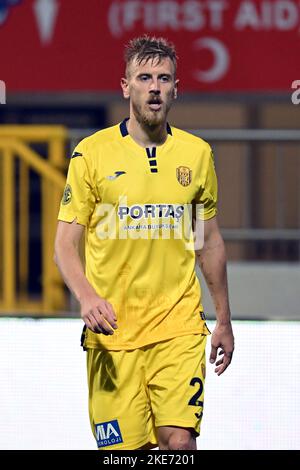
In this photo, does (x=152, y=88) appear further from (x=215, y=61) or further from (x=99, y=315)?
(x=215, y=61)

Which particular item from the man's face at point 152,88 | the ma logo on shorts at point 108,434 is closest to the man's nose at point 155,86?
the man's face at point 152,88

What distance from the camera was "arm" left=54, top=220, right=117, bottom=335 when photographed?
466cm

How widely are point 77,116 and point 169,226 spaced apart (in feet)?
37.3

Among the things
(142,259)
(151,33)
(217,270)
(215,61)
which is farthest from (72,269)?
(215,61)

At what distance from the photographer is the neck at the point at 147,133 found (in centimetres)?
510

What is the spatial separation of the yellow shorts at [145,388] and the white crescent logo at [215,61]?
10.0 metres

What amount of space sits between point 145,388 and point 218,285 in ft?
1.72

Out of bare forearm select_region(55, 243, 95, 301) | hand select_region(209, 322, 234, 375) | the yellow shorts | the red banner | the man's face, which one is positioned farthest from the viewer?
the red banner

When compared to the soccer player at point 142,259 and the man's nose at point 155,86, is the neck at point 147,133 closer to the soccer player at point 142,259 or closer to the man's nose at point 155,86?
the soccer player at point 142,259

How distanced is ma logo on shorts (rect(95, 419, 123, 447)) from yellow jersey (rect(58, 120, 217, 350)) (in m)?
0.30

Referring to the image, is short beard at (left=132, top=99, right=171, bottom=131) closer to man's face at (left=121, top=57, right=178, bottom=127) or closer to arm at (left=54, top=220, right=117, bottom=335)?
man's face at (left=121, top=57, right=178, bottom=127)

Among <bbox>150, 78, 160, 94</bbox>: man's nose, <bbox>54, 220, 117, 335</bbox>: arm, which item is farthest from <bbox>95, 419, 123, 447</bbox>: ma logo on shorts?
<bbox>150, 78, 160, 94</bbox>: man's nose

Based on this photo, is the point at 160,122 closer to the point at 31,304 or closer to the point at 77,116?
the point at 31,304
